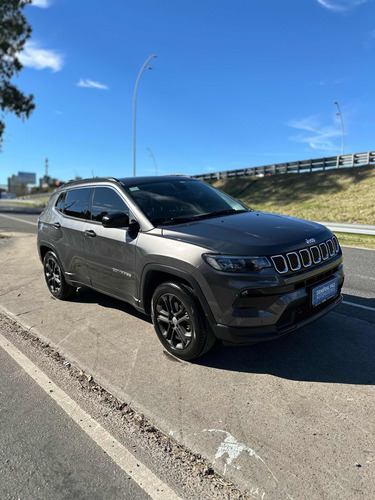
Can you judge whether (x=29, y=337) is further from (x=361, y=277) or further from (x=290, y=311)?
(x=361, y=277)

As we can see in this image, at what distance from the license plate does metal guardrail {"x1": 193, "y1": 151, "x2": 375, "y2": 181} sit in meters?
27.5

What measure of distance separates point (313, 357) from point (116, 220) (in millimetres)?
2331

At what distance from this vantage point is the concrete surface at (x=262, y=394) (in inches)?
83.8

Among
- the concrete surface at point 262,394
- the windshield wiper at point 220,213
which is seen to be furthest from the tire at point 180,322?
the windshield wiper at point 220,213

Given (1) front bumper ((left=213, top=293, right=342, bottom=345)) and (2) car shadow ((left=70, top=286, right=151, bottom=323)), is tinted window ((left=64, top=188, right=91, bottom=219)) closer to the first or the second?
(2) car shadow ((left=70, top=286, right=151, bottom=323))

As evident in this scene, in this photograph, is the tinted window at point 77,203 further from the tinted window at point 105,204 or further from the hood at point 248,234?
the hood at point 248,234

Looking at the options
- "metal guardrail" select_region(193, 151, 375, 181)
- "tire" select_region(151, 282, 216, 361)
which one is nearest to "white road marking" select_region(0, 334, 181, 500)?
"tire" select_region(151, 282, 216, 361)

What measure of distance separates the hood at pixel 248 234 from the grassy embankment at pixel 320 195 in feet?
29.9

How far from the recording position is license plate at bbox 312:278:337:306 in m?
3.23

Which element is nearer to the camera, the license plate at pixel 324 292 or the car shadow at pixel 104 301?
the license plate at pixel 324 292

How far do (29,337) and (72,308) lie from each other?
3.26ft

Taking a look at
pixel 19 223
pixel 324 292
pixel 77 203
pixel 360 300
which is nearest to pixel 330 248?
pixel 324 292

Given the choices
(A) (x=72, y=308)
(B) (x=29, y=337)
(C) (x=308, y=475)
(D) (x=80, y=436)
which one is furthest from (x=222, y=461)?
(A) (x=72, y=308)

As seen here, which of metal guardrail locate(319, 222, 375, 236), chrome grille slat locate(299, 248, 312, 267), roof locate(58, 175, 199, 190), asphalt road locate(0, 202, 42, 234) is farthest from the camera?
asphalt road locate(0, 202, 42, 234)
